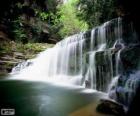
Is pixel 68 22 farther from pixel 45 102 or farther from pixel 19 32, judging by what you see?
Result: pixel 45 102

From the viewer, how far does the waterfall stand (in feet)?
40.0

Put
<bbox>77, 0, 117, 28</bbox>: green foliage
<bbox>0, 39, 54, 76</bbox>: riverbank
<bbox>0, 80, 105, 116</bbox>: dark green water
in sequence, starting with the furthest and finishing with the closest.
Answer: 1. <bbox>0, 39, 54, 76</bbox>: riverbank
2. <bbox>77, 0, 117, 28</bbox>: green foliage
3. <bbox>0, 80, 105, 116</bbox>: dark green water

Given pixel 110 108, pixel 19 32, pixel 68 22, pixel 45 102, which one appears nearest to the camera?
pixel 110 108

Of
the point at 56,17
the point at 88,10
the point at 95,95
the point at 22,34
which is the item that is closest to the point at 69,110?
the point at 95,95

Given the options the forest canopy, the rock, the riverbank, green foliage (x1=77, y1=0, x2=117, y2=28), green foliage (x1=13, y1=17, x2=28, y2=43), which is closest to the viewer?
the rock

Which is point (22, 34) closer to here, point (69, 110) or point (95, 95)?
point (95, 95)

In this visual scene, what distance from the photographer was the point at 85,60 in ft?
48.6

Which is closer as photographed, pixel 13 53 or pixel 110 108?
pixel 110 108

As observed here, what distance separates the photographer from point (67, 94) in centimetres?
1130

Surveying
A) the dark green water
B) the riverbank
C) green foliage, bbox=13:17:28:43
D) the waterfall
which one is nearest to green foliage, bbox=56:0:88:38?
green foliage, bbox=13:17:28:43

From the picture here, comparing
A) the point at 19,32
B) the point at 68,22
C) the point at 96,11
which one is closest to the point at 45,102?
the point at 96,11

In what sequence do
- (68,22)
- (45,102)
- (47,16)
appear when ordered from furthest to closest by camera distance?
(68,22) < (47,16) < (45,102)

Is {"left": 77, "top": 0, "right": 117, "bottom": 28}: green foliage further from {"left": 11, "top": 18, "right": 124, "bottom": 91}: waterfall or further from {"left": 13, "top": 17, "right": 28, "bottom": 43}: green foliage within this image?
{"left": 13, "top": 17, "right": 28, "bottom": 43}: green foliage

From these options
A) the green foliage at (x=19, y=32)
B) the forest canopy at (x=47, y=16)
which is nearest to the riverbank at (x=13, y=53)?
the green foliage at (x=19, y=32)
